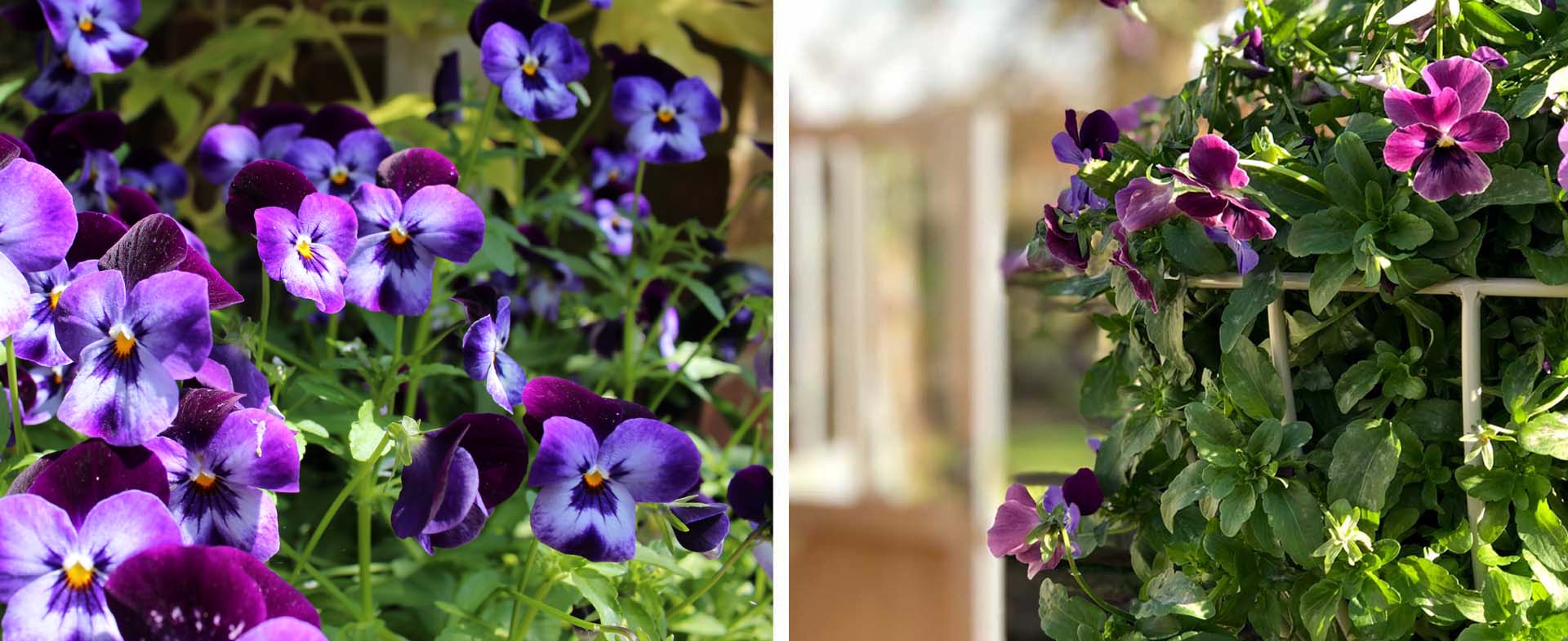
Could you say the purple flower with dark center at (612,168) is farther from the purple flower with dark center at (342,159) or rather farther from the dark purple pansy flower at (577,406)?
the dark purple pansy flower at (577,406)

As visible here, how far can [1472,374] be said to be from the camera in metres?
0.56

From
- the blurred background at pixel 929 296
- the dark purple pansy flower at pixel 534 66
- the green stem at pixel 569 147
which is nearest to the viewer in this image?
the dark purple pansy flower at pixel 534 66

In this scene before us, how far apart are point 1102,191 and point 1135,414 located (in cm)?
14

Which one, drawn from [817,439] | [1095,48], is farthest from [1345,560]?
[1095,48]

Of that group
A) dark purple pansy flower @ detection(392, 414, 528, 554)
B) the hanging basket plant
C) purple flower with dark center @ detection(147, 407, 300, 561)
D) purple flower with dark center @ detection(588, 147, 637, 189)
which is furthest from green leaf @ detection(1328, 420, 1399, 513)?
purple flower with dark center @ detection(588, 147, 637, 189)

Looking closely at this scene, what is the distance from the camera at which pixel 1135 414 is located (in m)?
0.70

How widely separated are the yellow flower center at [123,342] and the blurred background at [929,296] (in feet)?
2.04

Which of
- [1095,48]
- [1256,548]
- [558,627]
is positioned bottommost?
[558,627]

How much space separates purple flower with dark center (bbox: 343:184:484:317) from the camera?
666 millimetres

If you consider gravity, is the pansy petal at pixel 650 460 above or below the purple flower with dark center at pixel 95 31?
below

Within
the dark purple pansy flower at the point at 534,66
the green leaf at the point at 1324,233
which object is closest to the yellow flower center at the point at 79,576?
the dark purple pansy flower at the point at 534,66

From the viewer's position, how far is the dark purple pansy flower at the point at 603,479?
0.61 metres

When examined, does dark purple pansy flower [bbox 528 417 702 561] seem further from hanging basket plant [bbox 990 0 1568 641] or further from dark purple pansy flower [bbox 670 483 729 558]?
hanging basket plant [bbox 990 0 1568 641]

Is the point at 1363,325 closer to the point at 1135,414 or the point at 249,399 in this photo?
the point at 1135,414
